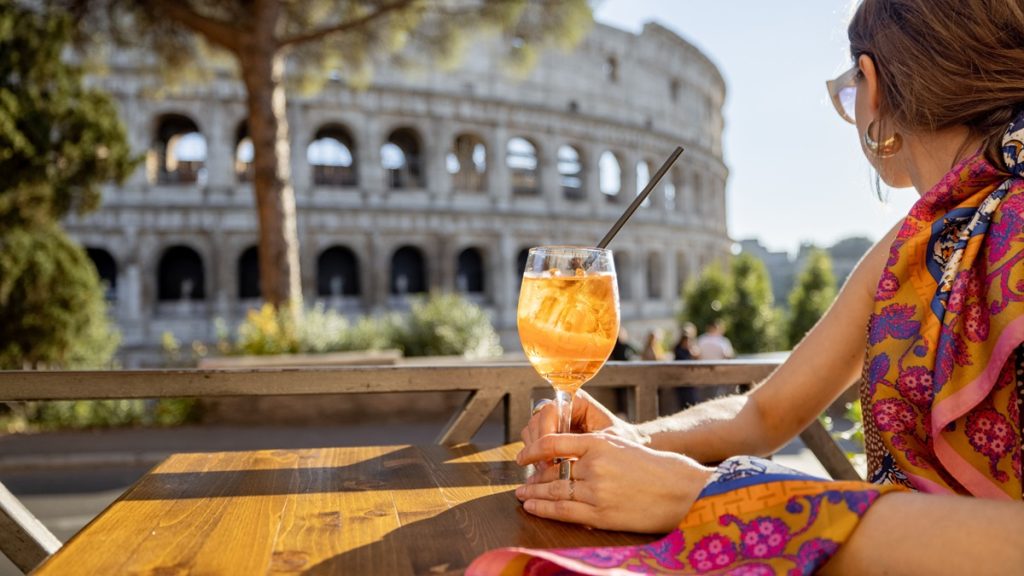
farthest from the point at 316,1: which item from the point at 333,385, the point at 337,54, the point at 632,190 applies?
the point at 632,190

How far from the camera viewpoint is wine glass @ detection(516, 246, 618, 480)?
1.10 meters

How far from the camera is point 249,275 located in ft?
78.6

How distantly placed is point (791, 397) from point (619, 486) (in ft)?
2.15

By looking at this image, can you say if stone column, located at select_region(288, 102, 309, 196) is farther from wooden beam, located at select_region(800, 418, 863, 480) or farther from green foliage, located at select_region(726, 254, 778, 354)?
wooden beam, located at select_region(800, 418, 863, 480)

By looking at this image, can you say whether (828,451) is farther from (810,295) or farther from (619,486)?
(810,295)

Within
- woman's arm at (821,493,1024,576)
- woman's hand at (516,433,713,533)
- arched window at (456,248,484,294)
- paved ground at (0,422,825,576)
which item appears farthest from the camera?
arched window at (456,248,484,294)

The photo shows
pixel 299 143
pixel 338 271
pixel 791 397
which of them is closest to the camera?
pixel 791 397

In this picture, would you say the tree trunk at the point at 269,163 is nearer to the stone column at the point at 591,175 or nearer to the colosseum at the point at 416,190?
the colosseum at the point at 416,190

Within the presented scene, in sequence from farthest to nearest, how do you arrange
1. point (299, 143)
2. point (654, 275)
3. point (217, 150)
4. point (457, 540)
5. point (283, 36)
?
point (654, 275) → point (299, 143) → point (217, 150) → point (283, 36) → point (457, 540)

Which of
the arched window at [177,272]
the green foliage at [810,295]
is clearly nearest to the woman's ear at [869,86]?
the green foliage at [810,295]

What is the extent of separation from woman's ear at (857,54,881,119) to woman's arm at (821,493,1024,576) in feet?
2.36

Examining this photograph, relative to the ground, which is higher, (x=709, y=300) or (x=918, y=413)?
(x=918, y=413)

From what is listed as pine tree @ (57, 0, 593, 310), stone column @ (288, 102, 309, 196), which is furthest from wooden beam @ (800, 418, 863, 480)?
stone column @ (288, 102, 309, 196)

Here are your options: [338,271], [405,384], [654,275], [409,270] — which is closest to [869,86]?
[405,384]
